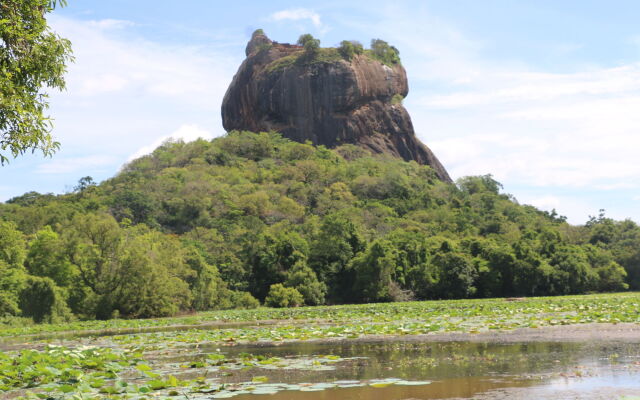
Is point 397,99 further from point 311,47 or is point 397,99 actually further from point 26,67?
point 26,67

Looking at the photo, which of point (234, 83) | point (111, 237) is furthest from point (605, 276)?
point (234, 83)

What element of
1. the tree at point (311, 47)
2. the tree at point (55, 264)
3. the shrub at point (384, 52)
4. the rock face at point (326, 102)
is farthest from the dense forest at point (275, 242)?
the shrub at point (384, 52)

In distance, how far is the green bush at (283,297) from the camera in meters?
52.0

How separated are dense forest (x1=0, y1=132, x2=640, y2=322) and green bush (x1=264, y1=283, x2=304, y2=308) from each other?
18 cm

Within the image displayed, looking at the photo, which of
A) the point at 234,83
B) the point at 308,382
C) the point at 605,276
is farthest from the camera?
the point at 234,83

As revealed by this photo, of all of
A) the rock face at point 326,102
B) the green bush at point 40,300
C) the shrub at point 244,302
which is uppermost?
the rock face at point 326,102

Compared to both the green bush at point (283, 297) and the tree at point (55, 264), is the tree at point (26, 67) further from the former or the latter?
the green bush at point (283, 297)

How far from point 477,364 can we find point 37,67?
11.7 meters

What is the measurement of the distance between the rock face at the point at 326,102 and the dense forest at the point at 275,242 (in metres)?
12.1

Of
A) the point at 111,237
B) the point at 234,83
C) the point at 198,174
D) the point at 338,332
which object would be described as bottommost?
the point at 338,332

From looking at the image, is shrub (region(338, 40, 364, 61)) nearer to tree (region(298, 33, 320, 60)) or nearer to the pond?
tree (region(298, 33, 320, 60))

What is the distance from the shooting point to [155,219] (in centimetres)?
8175

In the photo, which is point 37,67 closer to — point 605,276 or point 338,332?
point 338,332

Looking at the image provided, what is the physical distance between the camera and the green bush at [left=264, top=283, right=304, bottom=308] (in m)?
52.0
